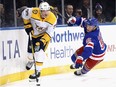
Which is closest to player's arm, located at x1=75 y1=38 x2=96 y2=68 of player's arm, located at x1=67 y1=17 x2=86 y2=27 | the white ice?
the white ice

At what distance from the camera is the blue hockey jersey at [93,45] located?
8445mm

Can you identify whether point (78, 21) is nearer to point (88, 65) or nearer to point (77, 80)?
point (88, 65)

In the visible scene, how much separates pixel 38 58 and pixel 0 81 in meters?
0.75

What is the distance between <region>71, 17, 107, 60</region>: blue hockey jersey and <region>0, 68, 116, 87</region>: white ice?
1.23 ft

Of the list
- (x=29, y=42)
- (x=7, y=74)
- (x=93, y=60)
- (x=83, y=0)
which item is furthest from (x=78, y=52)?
(x=83, y=0)

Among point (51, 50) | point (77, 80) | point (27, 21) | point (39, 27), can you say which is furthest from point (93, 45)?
→ point (27, 21)

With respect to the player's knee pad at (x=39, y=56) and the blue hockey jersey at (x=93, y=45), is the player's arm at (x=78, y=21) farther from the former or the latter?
the player's knee pad at (x=39, y=56)

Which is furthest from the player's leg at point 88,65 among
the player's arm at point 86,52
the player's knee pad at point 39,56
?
the player's knee pad at point 39,56

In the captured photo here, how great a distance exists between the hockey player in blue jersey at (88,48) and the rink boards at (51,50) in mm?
307

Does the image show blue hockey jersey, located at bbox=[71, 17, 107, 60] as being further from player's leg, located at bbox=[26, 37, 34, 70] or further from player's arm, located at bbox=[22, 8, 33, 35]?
player's arm, located at bbox=[22, 8, 33, 35]

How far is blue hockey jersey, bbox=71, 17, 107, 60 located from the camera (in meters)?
8.45

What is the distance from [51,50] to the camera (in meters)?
8.98

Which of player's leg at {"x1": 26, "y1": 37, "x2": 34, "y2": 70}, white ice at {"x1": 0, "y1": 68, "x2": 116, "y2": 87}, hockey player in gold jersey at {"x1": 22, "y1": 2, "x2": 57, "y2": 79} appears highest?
hockey player in gold jersey at {"x1": 22, "y1": 2, "x2": 57, "y2": 79}

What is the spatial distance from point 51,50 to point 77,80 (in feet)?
3.18
